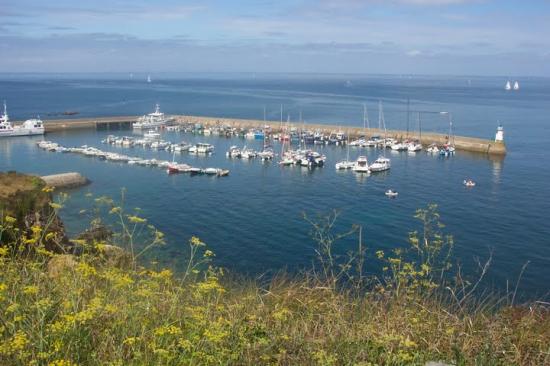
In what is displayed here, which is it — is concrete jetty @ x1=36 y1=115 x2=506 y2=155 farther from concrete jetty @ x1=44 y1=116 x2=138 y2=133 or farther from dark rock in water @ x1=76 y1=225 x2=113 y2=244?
dark rock in water @ x1=76 y1=225 x2=113 y2=244

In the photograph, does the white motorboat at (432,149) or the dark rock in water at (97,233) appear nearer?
the dark rock in water at (97,233)

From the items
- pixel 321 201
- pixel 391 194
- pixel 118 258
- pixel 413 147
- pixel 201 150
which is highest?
pixel 118 258

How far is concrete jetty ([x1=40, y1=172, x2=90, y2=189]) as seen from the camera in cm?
3167

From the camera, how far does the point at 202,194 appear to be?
30375 millimetres

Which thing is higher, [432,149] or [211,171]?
[432,149]

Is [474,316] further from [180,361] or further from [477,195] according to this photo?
[477,195]

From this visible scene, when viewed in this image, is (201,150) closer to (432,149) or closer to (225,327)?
(432,149)

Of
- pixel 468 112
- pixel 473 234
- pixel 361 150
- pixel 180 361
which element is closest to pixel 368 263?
pixel 473 234

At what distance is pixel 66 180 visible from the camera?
32406 millimetres

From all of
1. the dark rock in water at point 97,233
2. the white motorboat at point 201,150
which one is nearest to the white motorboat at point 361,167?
the white motorboat at point 201,150

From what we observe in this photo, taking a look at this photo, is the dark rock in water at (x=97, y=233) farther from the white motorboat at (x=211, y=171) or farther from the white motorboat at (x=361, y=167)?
the white motorboat at (x=361, y=167)

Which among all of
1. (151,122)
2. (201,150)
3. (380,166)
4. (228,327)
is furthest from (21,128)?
(228,327)

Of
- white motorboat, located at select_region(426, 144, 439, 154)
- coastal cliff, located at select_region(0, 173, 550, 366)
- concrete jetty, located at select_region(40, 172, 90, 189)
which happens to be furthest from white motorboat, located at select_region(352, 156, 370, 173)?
coastal cliff, located at select_region(0, 173, 550, 366)

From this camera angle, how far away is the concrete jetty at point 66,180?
3167cm
